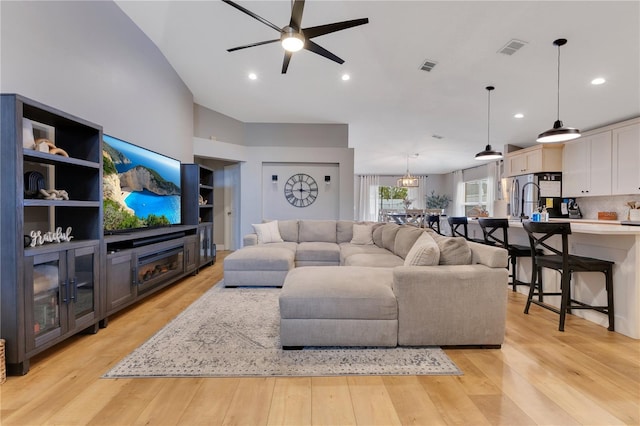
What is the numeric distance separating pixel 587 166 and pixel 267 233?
5.72 metres

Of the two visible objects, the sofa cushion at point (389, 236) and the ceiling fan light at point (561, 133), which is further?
the sofa cushion at point (389, 236)

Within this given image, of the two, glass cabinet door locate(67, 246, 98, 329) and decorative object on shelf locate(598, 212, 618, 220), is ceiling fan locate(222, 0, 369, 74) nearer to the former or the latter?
glass cabinet door locate(67, 246, 98, 329)

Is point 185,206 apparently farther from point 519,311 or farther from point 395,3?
point 519,311

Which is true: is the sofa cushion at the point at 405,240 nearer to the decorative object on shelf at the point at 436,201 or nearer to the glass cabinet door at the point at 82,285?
the glass cabinet door at the point at 82,285

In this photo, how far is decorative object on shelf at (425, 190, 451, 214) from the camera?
433 inches

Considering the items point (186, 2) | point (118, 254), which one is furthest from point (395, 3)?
point (118, 254)

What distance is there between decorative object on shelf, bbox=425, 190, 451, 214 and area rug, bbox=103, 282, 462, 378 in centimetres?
971

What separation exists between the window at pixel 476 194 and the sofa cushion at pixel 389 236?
Answer: 601 cm

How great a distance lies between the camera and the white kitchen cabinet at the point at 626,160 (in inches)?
167

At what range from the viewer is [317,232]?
5168 mm

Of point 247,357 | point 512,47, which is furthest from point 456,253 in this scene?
point 512,47

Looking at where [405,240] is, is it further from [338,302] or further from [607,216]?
[607,216]

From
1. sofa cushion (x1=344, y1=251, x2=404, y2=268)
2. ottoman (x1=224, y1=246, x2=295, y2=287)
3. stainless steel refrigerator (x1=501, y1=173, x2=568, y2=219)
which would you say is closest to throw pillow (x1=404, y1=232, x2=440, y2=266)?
sofa cushion (x1=344, y1=251, x2=404, y2=268)

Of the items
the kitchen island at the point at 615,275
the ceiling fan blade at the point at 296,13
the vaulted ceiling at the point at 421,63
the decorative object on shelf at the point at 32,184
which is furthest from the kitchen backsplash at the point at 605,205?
the decorative object on shelf at the point at 32,184
